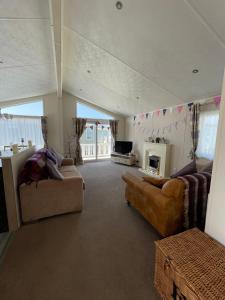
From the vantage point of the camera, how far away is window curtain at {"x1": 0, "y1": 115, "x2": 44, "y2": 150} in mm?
5041

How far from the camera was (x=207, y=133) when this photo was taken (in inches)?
135

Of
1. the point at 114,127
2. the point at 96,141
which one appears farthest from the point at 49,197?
the point at 114,127

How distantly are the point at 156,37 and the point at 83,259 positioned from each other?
3144 millimetres

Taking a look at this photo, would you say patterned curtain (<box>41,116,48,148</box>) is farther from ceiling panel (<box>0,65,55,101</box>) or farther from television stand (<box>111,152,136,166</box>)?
television stand (<box>111,152,136,166</box>)

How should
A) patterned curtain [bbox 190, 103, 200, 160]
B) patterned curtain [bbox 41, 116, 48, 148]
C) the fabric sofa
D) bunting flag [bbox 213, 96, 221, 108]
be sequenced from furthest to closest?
1. patterned curtain [bbox 41, 116, 48, 148]
2. patterned curtain [bbox 190, 103, 200, 160]
3. bunting flag [bbox 213, 96, 221, 108]
4. the fabric sofa

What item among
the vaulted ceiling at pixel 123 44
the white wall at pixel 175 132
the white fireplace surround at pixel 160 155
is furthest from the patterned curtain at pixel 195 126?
the white fireplace surround at pixel 160 155

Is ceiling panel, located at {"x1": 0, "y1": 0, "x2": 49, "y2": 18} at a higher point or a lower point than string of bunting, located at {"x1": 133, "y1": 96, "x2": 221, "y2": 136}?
higher

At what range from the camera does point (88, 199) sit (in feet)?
9.46

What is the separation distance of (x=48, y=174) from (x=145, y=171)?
3664 mm

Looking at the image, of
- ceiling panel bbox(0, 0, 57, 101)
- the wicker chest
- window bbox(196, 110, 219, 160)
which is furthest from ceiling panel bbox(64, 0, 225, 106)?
the wicker chest

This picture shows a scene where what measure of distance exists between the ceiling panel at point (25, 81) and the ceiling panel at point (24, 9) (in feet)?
4.98

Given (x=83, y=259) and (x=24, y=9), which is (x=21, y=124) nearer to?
(x=24, y=9)

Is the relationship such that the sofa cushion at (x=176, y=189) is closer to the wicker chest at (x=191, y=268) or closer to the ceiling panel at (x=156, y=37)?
the wicker chest at (x=191, y=268)

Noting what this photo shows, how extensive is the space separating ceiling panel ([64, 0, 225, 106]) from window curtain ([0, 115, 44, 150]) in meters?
3.97
